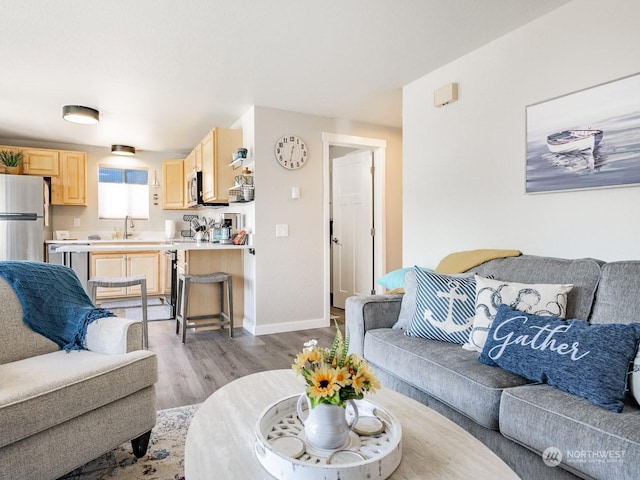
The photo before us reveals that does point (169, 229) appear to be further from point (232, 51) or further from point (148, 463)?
point (148, 463)

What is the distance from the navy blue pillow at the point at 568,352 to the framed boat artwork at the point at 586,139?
952 mm

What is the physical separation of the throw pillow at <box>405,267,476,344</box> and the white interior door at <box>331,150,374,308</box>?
2562mm

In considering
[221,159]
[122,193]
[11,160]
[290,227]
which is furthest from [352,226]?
[11,160]

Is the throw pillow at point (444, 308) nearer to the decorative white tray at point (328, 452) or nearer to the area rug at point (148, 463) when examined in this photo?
the decorative white tray at point (328, 452)

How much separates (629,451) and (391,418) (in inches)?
26.2

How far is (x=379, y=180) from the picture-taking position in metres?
4.61

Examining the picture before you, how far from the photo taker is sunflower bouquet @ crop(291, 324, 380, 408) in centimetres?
97

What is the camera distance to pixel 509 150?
2553 mm

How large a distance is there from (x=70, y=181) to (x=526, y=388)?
6420mm

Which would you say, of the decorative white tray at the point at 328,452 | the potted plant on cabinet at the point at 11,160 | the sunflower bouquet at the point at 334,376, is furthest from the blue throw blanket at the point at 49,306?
the potted plant on cabinet at the point at 11,160

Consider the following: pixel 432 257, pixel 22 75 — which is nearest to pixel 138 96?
pixel 22 75

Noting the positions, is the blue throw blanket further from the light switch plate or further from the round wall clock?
the round wall clock

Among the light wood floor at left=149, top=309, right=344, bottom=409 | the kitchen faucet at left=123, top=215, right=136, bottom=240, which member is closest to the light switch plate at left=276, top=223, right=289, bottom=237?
the light wood floor at left=149, top=309, right=344, bottom=409

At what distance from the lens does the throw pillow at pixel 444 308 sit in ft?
6.52
